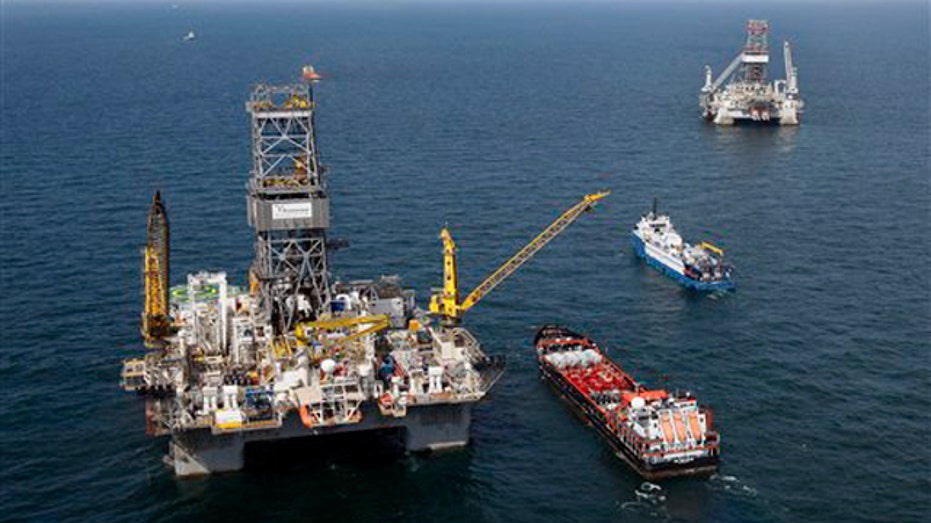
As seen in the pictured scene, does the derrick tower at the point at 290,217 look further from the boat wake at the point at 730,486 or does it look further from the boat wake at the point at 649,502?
the boat wake at the point at 730,486

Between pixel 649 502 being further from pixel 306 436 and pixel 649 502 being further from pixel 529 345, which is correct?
pixel 529 345

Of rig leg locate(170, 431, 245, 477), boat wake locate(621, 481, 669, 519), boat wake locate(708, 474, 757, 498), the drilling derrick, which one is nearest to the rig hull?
rig leg locate(170, 431, 245, 477)

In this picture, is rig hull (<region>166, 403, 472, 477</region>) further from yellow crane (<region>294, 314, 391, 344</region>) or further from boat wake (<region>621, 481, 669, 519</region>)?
boat wake (<region>621, 481, 669, 519</region>)

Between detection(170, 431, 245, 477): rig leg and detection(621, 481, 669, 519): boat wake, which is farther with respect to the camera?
detection(170, 431, 245, 477): rig leg

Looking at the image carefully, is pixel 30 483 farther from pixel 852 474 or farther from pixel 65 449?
pixel 852 474

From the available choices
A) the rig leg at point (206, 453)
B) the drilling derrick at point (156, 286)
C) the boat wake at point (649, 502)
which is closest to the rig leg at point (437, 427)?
the rig leg at point (206, 453)

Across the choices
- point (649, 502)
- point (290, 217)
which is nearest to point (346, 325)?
point (290, 217)

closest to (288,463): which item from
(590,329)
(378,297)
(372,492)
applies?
(372,492)
